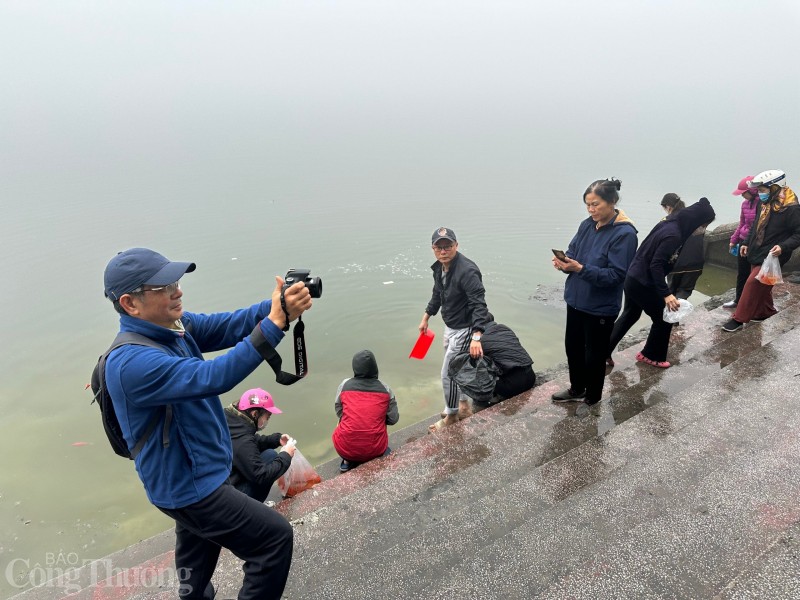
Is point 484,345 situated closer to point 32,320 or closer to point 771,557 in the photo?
point 771,557

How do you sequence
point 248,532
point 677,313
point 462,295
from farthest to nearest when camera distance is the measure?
point 462,295 → point 677,313 → point 248,532

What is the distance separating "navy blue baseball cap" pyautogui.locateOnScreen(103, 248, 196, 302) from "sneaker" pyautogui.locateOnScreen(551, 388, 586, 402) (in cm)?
323

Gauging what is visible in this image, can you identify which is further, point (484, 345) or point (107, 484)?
point (107, 484)

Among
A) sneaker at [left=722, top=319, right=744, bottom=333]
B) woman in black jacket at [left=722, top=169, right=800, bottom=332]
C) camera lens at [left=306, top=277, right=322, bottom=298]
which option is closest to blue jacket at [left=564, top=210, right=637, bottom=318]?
camera lens at [left=306, top=277, right=322, bottom=298]

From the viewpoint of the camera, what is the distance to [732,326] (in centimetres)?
555

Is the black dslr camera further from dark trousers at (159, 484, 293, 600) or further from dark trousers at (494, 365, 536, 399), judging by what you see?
dark trousers at (494, 365, 536, 399)

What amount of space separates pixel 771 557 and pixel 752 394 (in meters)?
1.83

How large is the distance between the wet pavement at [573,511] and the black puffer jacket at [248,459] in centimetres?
36

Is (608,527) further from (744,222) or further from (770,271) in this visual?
(744,222)

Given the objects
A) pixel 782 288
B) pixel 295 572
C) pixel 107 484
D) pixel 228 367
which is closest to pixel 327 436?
pixel 107 484

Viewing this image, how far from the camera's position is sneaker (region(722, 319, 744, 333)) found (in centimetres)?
553

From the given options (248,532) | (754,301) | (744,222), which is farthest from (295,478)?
(744,222)

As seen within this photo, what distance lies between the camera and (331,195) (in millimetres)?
21812

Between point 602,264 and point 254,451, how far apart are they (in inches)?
109
